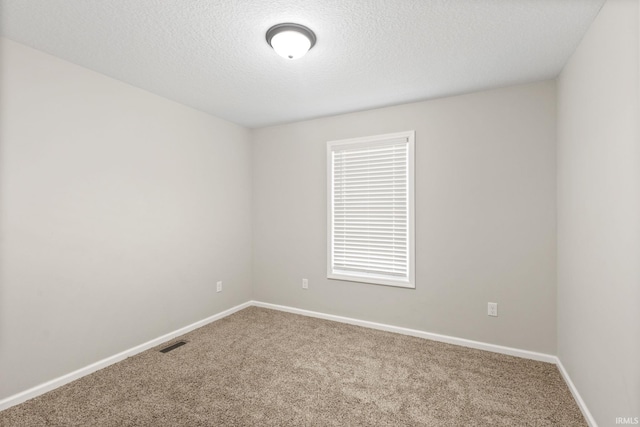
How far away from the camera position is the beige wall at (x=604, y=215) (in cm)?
142

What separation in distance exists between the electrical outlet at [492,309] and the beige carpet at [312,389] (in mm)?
367

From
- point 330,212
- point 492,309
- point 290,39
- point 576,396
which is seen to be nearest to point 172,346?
point 330,212

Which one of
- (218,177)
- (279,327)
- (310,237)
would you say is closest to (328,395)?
(279,327)

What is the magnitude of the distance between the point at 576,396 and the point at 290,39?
10.2 feet

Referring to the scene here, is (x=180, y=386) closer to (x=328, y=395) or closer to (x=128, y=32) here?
(x=328, y=395)

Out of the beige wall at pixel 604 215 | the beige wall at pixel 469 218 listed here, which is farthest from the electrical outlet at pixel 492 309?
the beige wall at pixel 604 215

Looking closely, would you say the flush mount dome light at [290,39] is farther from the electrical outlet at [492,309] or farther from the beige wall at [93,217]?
the electrical outlet at [492,309]

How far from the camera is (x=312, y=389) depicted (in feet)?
7.31

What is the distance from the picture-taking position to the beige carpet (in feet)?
6.28

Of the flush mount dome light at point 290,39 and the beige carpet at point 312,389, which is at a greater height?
the flush mount dome light at point 290,39

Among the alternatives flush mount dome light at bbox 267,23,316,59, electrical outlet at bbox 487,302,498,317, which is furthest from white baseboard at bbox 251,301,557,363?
flush mount dome light at bbox 267,23,316,59

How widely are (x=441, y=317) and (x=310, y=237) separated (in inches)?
69.4

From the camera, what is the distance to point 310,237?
3852mm

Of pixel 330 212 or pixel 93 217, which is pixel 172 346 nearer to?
pixel 93 217
